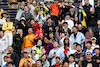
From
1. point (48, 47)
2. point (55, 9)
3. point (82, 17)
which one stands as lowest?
point (48, 47)

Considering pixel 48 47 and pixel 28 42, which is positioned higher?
pixel 28 42

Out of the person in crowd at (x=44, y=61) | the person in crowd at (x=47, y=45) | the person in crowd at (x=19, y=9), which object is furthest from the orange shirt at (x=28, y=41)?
the person in crowd at (x=19, y=9)

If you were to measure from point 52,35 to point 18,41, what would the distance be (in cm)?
160

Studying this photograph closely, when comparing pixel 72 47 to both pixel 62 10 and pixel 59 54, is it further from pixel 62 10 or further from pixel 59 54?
pixel 62 10

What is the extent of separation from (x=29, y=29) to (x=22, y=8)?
2484 mm

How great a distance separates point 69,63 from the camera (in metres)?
17.4

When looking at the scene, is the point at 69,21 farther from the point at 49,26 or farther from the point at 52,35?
the point at 52,35

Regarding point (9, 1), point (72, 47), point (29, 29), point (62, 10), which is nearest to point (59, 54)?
point (72, 47)

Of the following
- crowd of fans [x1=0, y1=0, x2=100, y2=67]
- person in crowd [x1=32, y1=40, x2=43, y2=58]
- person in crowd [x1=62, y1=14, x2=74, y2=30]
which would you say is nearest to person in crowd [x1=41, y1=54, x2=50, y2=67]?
crowd of fans [x1=0, y1=0, x2=100, y2=67]

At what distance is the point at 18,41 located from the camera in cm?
1944

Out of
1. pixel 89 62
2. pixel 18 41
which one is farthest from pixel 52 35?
pixel 89 62

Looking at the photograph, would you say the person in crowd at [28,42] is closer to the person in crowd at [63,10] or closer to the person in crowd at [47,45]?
the person in crowd at [47,45]

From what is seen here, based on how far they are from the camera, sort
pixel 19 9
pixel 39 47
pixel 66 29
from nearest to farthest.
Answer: pixel 39 47
pixel 66 29
pixel 19 9

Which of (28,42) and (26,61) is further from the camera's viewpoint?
(28,42)
